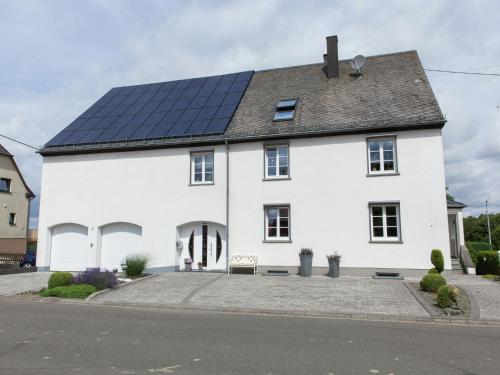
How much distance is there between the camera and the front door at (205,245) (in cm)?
1766

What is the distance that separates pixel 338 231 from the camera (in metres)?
16.2

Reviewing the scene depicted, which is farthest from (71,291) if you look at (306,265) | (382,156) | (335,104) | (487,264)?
(487,264)

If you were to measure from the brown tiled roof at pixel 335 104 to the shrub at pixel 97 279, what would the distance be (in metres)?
6.62

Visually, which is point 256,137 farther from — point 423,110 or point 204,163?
point 423,110

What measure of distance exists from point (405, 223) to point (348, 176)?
8.92 feet

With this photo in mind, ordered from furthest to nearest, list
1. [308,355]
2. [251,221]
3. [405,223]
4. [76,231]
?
[76,231], [251,221], [405,223], [308,355]

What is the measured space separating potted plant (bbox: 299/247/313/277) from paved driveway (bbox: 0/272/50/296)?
364 inches

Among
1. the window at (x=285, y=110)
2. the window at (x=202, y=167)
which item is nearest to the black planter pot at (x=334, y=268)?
the window at (x=202, y=167)

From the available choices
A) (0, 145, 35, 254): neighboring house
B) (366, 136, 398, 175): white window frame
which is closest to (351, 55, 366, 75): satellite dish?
(366, 136, 398, 175): white window frame

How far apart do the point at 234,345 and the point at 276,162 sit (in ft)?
37.2

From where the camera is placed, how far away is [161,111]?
68.6ft

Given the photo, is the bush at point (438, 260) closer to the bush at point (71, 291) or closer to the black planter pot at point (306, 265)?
the black planter pot at point (306, 265)

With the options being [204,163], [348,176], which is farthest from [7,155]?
[348,176]

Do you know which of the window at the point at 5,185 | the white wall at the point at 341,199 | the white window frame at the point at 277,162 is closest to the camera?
the white wall at the point at 341,199
